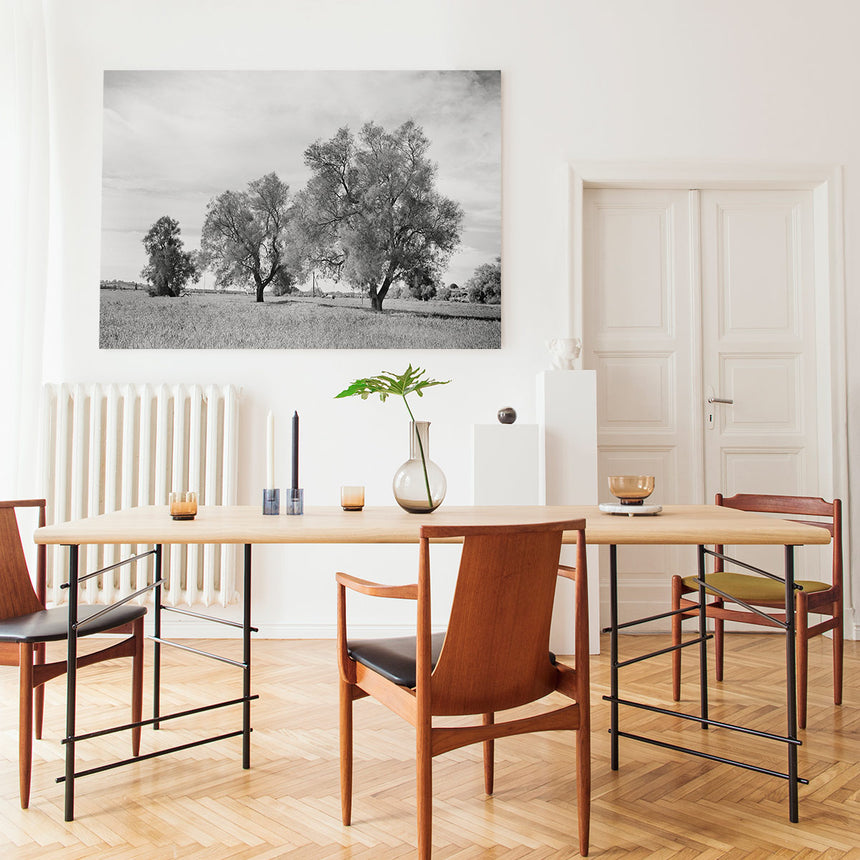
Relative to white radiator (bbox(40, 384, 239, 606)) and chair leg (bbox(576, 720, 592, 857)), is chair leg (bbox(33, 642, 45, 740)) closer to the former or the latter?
white radiator (bbox(40, 384, 239, 606))

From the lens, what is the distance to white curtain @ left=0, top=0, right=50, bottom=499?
147 inches

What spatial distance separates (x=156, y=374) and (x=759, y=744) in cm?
307

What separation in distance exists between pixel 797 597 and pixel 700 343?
1.71 metres

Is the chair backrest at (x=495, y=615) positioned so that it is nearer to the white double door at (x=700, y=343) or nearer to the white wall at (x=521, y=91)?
the white wall at (x=521, y=91)

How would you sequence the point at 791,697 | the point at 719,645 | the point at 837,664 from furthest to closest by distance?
the point at 719,645
the point at 837,664
the point at 791,697

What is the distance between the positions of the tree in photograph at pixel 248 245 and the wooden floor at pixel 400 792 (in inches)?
77.2

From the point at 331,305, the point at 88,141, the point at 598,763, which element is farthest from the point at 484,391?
the point at 88,141

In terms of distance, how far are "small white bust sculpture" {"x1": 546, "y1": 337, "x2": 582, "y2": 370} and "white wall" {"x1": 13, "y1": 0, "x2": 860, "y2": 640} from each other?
246 mm

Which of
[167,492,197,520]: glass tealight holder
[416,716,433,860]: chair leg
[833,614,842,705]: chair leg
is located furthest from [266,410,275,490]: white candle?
[833,614,842,705]: chair leg

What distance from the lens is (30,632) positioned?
212cm

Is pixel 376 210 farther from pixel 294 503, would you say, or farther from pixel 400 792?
pixel 400 792

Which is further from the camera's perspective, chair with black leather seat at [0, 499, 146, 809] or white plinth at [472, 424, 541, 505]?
white plinth at [472, 424, 541, 505]

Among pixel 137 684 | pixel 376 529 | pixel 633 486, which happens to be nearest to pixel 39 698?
pixel 137 684

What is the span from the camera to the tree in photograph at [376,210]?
395cm
